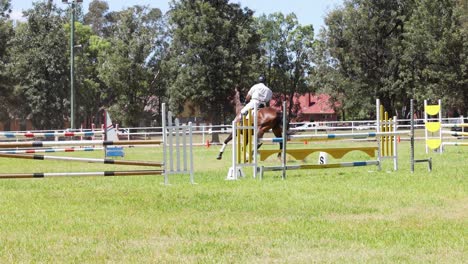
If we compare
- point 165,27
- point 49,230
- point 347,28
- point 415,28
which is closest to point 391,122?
point 49,230

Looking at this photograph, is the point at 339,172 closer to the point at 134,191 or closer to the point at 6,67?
the point at 134,191

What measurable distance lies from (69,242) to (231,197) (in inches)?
165

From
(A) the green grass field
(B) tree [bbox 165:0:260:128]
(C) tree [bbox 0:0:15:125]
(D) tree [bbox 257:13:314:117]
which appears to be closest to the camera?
(A) the green grass field

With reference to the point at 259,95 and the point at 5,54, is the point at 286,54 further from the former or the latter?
the point at 259,95

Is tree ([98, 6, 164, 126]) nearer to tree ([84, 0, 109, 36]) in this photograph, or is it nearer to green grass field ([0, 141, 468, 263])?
tree ([84, 0, 109, 36])

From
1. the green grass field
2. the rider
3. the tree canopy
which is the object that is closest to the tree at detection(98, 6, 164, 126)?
the tree canopy

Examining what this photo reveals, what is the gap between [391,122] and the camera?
16.0 m

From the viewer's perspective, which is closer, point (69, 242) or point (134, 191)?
point (69, 242)

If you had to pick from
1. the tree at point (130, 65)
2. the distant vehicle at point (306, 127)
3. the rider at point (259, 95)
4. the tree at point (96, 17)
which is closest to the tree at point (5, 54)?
the tree at point (130, 65)

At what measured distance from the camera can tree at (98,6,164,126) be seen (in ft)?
200

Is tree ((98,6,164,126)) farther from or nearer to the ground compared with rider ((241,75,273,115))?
farther from the ground

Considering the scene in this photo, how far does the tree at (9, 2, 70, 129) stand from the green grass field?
46.4 m

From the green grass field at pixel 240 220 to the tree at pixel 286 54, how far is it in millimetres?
57972

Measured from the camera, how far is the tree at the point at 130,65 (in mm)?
61031
